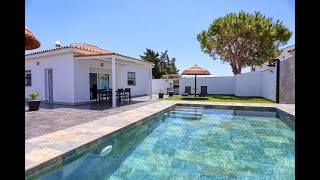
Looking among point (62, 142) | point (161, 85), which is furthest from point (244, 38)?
point (62, 142)

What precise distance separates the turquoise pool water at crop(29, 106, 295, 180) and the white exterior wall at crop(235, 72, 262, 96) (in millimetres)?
12051

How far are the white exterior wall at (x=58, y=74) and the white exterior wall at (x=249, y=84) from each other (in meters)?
15.8

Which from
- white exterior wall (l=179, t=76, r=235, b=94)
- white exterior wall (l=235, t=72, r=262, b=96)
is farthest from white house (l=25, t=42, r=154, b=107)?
white exterior wall (l=235, t=72, r=262, b=96)

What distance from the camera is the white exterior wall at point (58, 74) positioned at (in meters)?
13.0

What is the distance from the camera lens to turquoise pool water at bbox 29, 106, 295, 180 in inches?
167

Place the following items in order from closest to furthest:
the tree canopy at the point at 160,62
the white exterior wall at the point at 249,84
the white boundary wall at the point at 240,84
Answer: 1. the white boundary wall at the point at 240,84
2. the white exterior wall at the point at 249,84
3. the tree canopy at the point at 160,62

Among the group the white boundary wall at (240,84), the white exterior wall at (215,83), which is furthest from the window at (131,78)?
the white exterior wall at (215,83)

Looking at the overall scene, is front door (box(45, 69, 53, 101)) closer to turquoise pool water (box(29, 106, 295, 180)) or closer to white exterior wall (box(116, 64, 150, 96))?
white exterior wall (box(116, 64, 150, 96))

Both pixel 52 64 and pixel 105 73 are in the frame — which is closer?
pixel 52 64

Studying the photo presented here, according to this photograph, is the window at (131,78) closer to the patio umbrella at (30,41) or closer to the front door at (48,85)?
the front door at (48,85)

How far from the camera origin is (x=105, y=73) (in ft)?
53.0
